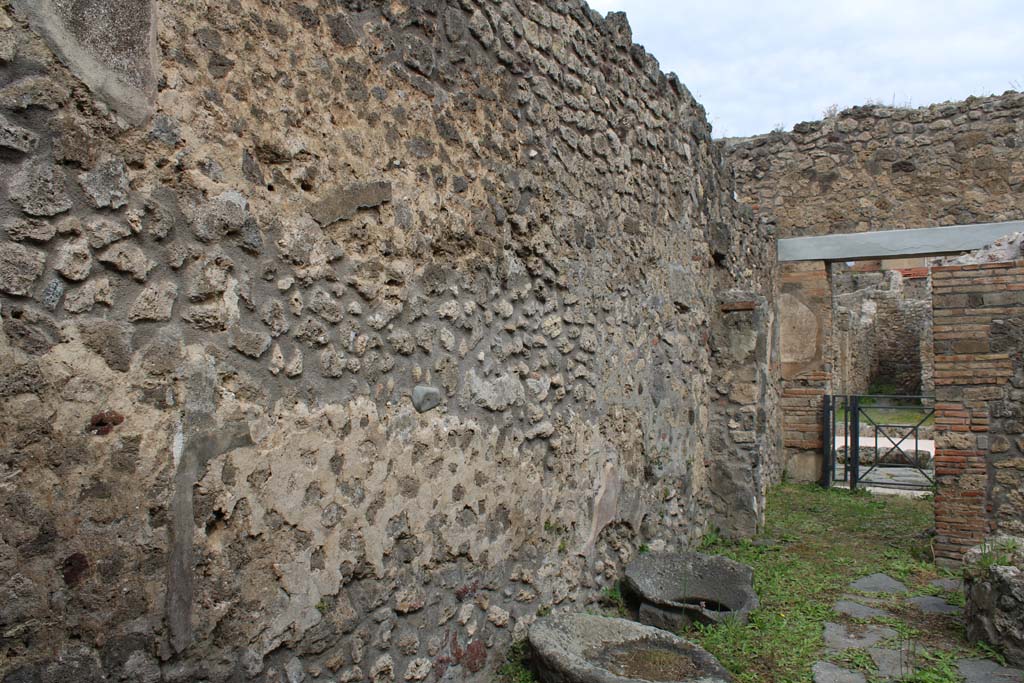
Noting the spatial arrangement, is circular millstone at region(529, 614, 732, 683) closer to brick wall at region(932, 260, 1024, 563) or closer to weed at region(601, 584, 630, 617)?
weed at region(601, 584, 630, 617)

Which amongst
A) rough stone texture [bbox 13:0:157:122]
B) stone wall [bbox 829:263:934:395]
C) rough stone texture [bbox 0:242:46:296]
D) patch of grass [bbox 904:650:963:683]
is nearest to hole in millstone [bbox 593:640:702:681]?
patch of grass [bbox 904:650:963:683]

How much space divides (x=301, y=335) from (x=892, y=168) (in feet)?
29.1

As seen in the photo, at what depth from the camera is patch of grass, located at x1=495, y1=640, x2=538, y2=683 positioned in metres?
3.06

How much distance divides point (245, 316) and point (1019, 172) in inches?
367

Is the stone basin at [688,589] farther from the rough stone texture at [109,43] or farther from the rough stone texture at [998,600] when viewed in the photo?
the rough stone texture at [109,43]

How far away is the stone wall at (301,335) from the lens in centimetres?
168

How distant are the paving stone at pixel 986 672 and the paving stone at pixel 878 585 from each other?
1153 millimetres

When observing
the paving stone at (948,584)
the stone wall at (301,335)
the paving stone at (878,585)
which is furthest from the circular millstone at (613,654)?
the paving stone at (948,584)

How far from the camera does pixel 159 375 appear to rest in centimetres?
186

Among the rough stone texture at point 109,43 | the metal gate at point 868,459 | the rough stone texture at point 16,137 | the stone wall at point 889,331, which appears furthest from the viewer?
the stone wall at point 889,331

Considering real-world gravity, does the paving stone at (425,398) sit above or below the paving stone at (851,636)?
above

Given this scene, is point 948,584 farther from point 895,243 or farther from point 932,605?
point 895,243

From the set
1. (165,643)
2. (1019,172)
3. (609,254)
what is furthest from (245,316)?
(1019,172)

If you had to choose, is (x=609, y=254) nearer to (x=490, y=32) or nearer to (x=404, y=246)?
(x=490, y=32)
